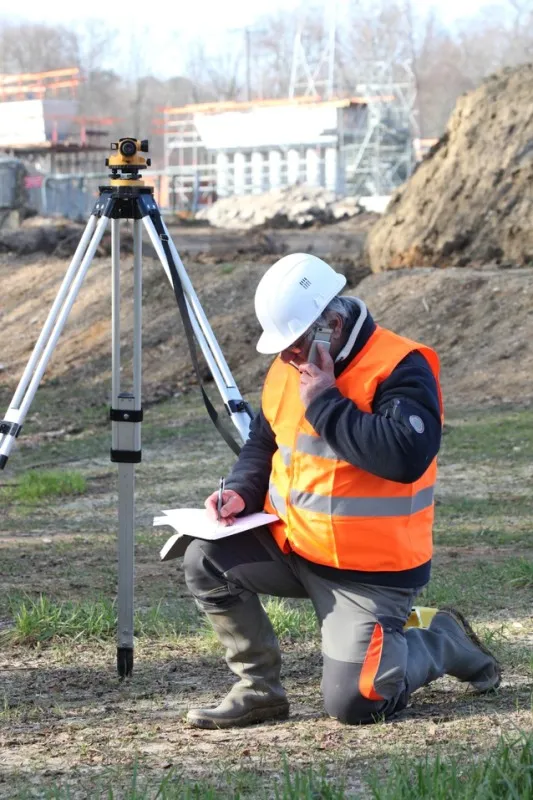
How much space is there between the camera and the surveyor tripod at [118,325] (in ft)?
15.0

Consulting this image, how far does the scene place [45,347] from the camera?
14.9 ft

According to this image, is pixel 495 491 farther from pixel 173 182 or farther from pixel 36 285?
pixel 173 182

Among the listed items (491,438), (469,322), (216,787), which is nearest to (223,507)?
(216,787)

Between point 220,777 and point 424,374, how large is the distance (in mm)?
1358

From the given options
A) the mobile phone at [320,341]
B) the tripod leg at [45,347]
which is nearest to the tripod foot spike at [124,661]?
the tripod leg at [45,347]

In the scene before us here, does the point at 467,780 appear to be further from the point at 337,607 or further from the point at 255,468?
the point at 255,468

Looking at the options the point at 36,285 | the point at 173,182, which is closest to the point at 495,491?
the point at 36,285

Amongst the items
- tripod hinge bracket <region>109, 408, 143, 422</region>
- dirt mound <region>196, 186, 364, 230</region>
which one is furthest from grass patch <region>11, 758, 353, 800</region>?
dirt mound <region>196, 186, 364, 230</region>

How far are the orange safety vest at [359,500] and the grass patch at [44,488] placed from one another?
540cm

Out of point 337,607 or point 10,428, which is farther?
point 10,428

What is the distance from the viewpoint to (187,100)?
12738 cm

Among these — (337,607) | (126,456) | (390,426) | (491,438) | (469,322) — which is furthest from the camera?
(469,322)

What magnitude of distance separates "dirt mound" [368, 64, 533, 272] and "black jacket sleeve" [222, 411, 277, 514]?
12.4 m

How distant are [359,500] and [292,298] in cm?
67
